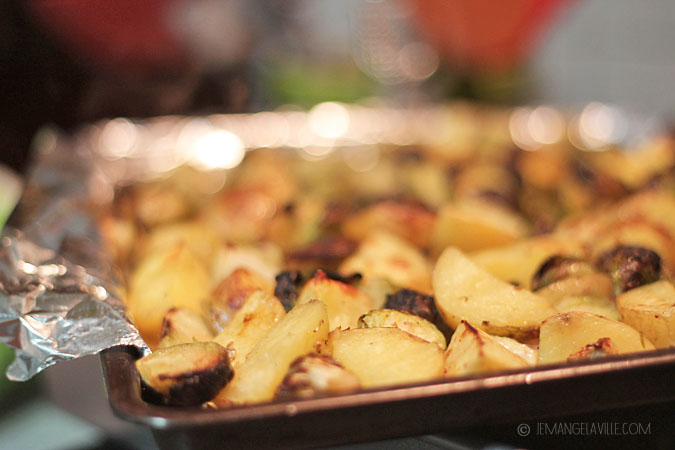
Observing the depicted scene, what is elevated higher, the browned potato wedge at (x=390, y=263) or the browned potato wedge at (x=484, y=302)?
the browned potato wedge at (x=390, y=263)

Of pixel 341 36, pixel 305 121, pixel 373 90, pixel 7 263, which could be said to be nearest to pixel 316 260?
pixel 7 263

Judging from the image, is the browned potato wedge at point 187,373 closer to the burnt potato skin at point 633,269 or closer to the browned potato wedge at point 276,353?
the browned potato wedge at point 276,353

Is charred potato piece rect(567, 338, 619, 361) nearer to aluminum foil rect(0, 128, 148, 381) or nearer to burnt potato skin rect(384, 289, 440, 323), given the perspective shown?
burnt potato skin rect(384, 289, 440, 323)

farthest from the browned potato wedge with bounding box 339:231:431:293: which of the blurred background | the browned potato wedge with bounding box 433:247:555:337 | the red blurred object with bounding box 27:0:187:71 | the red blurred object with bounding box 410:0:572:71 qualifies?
the red blurred object with bounding box 410:0:572:71

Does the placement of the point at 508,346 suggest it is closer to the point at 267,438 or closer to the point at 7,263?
the point at 267,438

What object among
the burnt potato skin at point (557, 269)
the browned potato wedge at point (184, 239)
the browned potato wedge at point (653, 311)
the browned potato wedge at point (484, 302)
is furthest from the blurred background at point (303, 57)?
the browned potato wedge at point (653, 311)

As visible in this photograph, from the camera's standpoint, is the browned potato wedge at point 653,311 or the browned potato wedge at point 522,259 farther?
the browned potato wedge at point 522,259

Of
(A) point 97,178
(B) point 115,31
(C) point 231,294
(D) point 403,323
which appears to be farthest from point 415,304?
(B) point 115,31

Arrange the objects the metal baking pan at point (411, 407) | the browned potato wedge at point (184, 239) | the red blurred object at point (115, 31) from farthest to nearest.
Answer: the red blurred object at point (115, 31)
the browned potato wedge at point (184, 239)
the metal baking pan at point (411, 407)
